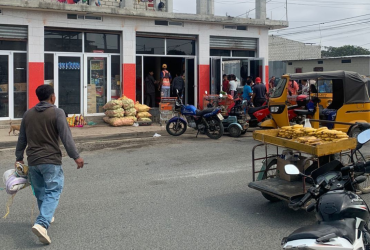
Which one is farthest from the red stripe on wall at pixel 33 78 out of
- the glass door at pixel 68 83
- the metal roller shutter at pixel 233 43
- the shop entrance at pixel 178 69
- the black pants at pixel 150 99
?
the metal roller shutter at pixel 233 43

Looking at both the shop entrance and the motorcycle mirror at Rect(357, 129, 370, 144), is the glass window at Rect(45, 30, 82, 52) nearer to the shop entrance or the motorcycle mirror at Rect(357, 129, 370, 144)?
the shop entrance

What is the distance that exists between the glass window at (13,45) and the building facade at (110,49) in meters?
0.03

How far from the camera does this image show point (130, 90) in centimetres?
1798

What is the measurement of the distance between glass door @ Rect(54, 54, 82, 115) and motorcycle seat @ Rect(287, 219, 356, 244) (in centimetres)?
1454

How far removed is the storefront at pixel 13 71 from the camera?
15.9m

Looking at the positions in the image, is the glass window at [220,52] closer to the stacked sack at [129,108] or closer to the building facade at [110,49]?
the building facade at [110,49]

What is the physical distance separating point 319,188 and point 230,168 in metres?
5.22

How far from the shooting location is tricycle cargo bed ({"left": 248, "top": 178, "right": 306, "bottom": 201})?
5.96 metres

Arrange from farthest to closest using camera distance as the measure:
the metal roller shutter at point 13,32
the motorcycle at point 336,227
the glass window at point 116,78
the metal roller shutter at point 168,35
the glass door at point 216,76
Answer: the glass door at point 216,76, the metal roller shutter at point 168,35, the glass window at point 116,78, the metal roller shutter at point 13,32, the motorcycle at point 336,227

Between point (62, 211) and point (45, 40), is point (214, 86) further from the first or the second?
point (62, 211)

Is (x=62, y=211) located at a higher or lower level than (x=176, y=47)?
lower

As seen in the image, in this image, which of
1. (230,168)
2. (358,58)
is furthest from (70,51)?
(358,58)

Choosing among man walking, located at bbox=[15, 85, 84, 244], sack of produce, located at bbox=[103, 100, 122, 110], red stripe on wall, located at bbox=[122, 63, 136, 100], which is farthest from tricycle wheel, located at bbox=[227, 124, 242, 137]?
man walking, located at bbox=[15, 85, 84, 244]

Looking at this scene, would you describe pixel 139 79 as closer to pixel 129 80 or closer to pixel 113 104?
pixel 129 80
